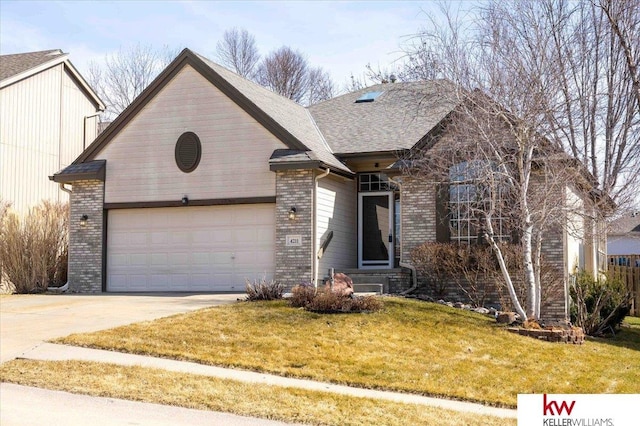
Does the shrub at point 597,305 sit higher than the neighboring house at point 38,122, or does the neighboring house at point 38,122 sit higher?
the neighboring house at point 38,122

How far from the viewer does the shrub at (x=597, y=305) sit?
730 inches

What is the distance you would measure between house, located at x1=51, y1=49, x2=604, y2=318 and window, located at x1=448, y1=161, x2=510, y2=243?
590 mm

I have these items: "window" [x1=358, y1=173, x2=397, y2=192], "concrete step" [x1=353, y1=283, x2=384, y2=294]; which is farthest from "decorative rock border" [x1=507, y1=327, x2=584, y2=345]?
"window" [x1=358, y1=173, x2=397, y2=192]

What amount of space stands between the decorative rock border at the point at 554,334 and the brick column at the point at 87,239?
12.1 meters

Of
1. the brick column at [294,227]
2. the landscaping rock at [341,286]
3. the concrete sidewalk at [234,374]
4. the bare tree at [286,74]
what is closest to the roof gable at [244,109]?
the brick column at [294,227]

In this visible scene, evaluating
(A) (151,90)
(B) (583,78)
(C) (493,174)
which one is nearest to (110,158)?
(A) (151,90)

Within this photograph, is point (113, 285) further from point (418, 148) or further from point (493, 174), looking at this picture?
point (493, 174)

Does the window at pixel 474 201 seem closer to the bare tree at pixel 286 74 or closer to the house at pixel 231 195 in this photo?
the house at pixel 231 195

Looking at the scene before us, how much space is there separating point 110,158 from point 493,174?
11.2m

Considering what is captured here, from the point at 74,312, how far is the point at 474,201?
906 centimetres

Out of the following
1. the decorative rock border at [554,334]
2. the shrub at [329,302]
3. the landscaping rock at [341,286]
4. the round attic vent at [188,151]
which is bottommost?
the decorative rock border at [554,334]

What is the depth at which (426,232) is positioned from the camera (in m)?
20.4

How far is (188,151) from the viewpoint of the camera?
21656 millimetres

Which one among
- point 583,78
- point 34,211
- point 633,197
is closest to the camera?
point 633,197
